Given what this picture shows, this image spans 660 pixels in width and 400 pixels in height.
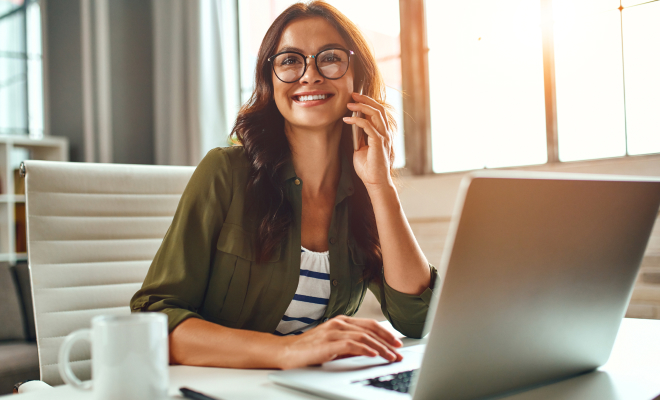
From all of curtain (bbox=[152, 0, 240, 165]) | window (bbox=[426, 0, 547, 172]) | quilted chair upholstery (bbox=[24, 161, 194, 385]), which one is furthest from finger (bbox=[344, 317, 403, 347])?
curtain (bbox=[152, 0, 240, 165])

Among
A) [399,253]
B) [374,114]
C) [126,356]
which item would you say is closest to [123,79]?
[374,114]

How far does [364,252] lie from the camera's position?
1.23 m

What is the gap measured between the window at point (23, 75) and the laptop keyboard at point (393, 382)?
4177 millimetres

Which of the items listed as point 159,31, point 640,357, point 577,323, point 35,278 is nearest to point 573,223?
point 577,323

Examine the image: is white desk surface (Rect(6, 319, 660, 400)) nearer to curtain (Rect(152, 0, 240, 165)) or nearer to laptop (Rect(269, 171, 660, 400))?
laptop (Rect(269, 171, 660, 400))

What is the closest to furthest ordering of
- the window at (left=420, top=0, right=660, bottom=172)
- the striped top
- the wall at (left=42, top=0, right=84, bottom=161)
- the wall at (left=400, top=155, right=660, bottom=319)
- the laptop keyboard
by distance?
the laptop keyboard
the striped top
the wall at (left=400, top=155, right=660, bottom=319)
the window at (left=420, top=0, right=660, bottom=172)
the wall at (left=42, top=0, right=84, bottom=161)

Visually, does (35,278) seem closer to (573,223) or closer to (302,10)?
(302,10)

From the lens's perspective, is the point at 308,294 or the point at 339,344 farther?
the point at 308,294

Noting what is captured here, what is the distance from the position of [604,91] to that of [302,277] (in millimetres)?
1438

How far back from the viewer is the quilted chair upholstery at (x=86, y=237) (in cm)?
124

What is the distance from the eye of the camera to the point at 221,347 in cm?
77

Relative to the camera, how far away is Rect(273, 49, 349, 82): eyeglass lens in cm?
120

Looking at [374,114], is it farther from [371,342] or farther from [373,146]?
[371,342]

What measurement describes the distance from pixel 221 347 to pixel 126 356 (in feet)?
1.00
